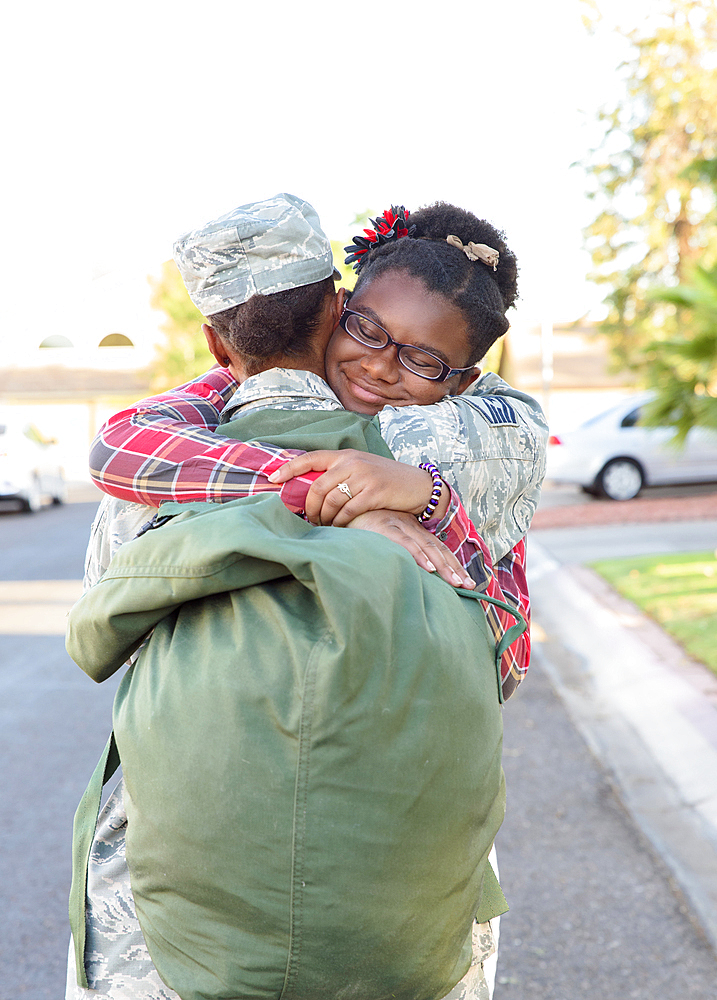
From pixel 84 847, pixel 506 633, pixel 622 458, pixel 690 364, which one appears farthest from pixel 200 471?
pixel 622 458

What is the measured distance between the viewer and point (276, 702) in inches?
40.2

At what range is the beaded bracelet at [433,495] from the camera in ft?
4.23

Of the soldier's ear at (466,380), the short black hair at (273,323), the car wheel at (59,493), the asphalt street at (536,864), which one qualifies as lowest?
the car wheel at (59,493)

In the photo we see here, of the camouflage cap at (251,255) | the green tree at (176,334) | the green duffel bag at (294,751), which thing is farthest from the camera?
the green tree at (176,334)

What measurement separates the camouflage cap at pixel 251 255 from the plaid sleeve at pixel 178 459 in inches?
7.4

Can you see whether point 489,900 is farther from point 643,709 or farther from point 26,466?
point 26,466

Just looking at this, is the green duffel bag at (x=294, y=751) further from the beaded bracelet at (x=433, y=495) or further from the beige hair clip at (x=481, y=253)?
the beige hair clip at (x=481, y=253)

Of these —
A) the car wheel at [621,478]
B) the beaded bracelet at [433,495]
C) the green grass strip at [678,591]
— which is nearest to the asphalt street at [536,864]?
the green grass strip at [678,591]

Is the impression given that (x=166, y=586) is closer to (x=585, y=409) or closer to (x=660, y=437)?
(x=660, y=437)

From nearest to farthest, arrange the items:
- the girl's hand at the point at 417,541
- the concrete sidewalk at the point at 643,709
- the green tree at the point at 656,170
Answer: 1. the girl's hand at the point at 417,541
2. the concrete sidewalk at the point at 643,709
3. the green tree at the point at 656,170

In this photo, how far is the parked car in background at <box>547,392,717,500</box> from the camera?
15000 millimetres

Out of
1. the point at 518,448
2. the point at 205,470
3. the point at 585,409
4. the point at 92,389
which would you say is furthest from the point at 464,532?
the point at 92,389

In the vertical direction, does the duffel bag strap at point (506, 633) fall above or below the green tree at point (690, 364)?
above

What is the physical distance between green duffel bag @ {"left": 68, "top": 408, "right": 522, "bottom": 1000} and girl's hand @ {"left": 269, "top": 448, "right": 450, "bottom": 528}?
98mm
